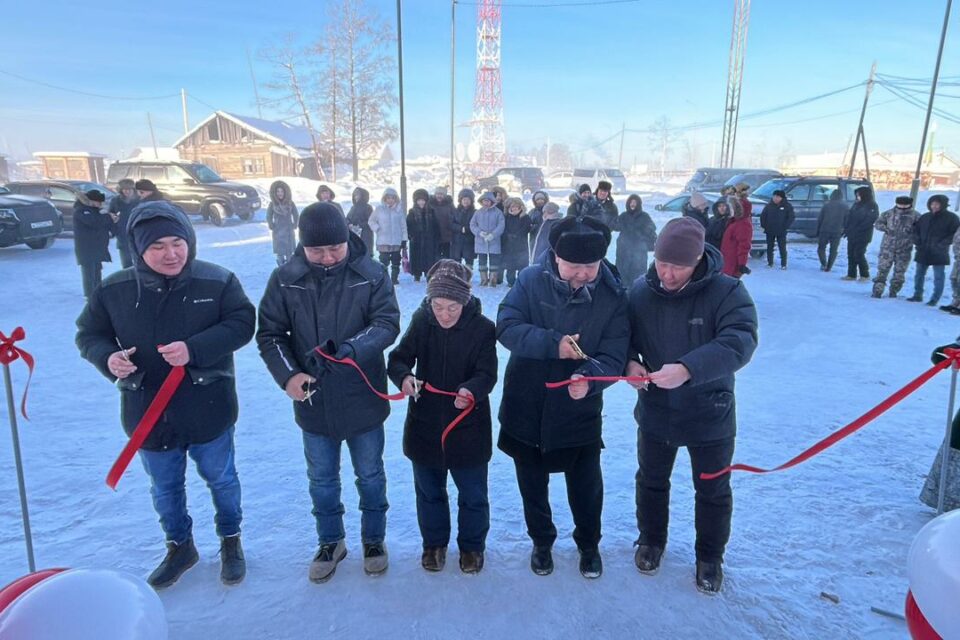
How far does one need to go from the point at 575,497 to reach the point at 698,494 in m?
0.61

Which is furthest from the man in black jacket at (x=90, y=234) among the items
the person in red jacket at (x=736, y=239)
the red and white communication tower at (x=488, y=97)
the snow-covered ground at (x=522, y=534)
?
the red and white communication tower at (x=488, y=97)

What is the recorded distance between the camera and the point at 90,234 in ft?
27.5

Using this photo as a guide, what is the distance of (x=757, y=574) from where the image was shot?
9.37 feet

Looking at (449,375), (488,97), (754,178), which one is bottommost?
(449,375)

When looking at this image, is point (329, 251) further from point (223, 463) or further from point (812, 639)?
point (812, 639)

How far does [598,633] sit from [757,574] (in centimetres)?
97

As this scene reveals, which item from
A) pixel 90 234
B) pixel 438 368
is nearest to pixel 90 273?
pixel 90 234

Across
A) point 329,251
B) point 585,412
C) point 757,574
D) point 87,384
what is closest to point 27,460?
point 87,384

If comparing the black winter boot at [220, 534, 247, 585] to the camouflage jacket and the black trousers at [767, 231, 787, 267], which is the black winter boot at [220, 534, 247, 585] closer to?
the camouflage jacket

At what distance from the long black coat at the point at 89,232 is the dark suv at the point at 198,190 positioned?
1012 cm

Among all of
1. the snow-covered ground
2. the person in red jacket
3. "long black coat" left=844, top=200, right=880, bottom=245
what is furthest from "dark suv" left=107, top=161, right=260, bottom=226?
"long black coat" left=844, top=200, right=880, bottom=245

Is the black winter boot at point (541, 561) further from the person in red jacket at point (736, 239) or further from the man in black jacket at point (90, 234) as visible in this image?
the man in black jacket at point (90, 234)

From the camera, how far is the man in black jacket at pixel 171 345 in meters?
2.53

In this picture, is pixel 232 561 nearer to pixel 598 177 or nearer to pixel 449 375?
pixel 449 375
